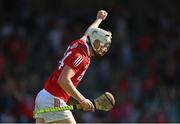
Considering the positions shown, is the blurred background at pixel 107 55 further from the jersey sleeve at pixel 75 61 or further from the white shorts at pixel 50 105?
the jersey sleeve at pixel 75 61

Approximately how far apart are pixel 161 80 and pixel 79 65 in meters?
7.51

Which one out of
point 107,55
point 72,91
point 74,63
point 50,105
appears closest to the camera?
point 72,91

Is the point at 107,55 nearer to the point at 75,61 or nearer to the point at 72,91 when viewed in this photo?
the point at 75,61

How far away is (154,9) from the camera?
63.9 ft

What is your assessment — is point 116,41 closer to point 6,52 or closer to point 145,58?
point 145,58

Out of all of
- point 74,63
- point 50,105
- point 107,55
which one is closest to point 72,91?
point 74,63

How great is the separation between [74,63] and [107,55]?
8380mm

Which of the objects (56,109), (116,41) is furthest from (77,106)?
(116,41)

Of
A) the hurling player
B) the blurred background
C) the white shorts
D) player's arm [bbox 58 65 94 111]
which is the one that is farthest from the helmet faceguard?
the blurred background

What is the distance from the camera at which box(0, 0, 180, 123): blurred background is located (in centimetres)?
1603

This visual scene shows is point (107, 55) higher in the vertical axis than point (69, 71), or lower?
lower

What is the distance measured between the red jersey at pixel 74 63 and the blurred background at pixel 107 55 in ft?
19.5

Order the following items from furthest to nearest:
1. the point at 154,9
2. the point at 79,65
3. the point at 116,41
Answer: the point at 154,9 → the point at 116,41 → the point at 79,65

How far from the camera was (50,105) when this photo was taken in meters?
9.77
